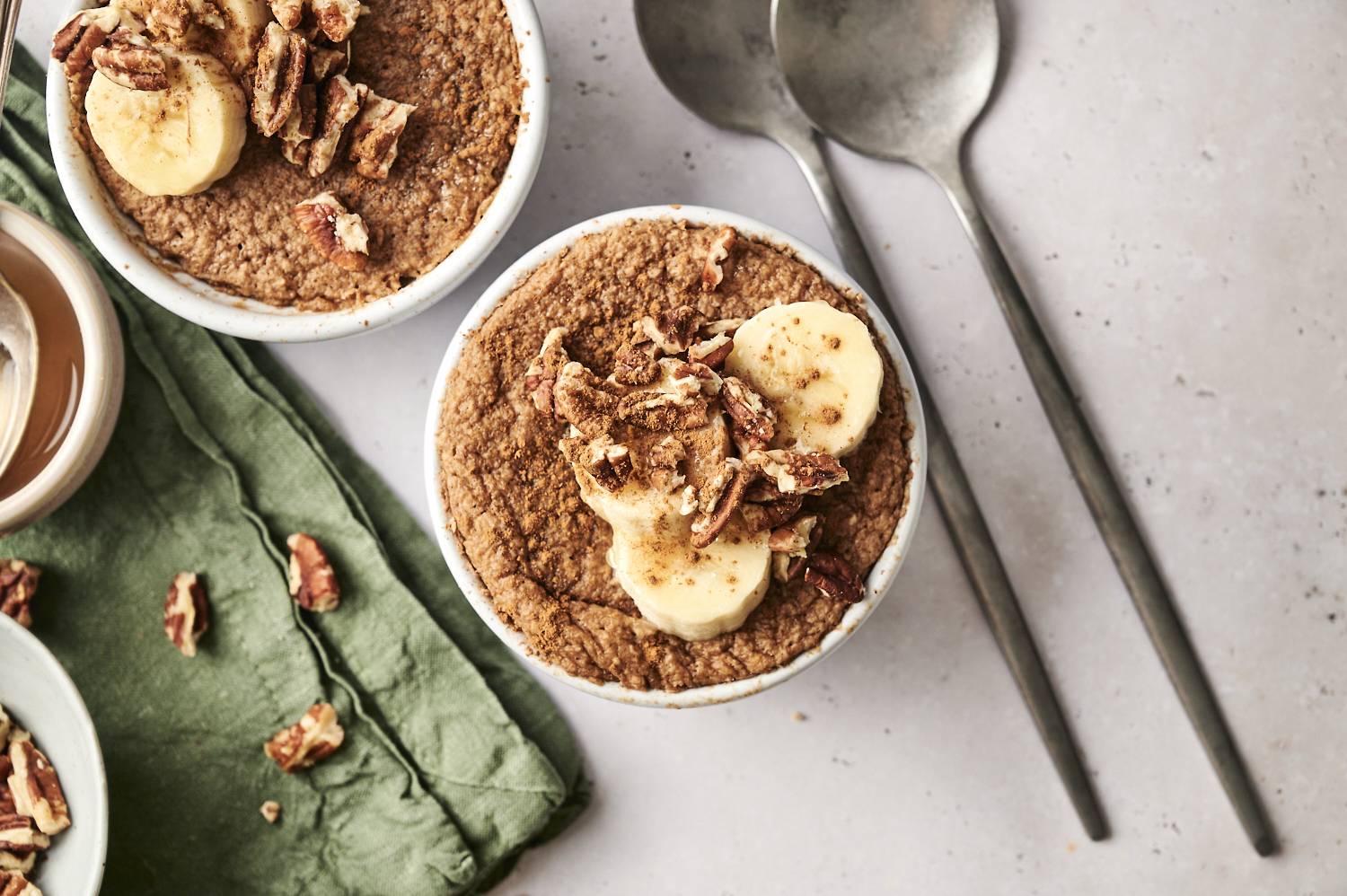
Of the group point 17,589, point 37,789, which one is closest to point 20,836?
point 37,789

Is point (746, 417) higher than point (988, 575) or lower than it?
higher

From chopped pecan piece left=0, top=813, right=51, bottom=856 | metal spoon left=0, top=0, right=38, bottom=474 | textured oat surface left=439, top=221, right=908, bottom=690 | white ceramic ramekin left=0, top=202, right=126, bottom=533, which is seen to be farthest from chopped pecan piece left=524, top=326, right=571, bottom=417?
chopped pecan piece left=0, top=813, right=51, bottom=856

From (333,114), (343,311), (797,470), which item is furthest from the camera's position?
(343,311)

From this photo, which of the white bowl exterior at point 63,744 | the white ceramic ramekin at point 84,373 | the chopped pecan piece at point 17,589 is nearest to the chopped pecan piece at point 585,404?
the white ceramic ramekin at point 84,373

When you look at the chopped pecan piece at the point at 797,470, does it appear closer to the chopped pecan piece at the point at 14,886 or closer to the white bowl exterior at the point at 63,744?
the white bowl exterior at the point at 63,744

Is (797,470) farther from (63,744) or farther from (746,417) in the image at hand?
(63,744)

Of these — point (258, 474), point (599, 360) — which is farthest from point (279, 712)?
point (599, 360)
